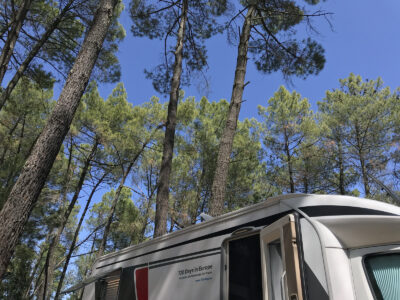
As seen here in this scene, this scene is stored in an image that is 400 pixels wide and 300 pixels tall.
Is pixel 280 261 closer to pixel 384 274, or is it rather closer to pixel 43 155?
pixel 384 274

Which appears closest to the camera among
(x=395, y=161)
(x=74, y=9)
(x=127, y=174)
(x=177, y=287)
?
(x=177, y=287)

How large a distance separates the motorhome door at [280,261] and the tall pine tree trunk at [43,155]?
247 cm

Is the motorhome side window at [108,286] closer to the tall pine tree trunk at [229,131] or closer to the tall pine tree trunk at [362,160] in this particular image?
the tall pine tree trunk at [229,131]

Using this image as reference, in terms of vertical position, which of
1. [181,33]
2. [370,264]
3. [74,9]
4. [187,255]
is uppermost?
[74,9]

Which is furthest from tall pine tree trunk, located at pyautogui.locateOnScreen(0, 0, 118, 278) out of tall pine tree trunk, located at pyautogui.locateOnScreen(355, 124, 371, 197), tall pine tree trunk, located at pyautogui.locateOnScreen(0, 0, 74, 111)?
tall pine tree trunk, located at pyautogui.locateOnScreen(355, 124, 371, 197)

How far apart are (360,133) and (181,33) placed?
27.1 feet

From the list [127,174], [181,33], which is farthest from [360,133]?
[127,174]

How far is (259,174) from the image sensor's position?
1445 cm

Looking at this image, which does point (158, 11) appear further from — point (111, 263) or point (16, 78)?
point (111, 263)

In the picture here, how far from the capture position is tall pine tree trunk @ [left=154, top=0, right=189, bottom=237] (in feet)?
19.8

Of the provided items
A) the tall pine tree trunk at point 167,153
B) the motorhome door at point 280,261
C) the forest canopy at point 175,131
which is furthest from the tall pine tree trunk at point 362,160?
the motorhome door at point 280,261

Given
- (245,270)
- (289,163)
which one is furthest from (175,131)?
(245,270)

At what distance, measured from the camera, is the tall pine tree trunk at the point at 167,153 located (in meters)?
6.04

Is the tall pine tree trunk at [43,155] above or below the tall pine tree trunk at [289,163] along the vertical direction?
below
